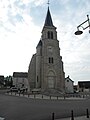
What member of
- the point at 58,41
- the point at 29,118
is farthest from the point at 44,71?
the point at 29,118

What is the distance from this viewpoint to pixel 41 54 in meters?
53.8

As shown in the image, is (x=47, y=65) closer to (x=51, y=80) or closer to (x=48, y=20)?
(x=51, y=80)

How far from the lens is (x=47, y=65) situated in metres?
51.5

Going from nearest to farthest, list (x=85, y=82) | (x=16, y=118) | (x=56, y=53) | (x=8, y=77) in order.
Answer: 1. (x=16, y=118)
2. (x=56, y=53)
3. (x=85, y=82)
4. (x=8, y=77)

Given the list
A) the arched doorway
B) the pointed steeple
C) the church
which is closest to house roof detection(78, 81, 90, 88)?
the church

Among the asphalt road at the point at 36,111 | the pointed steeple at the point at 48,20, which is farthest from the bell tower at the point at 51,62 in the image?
the asphalt road at the point at 36,111

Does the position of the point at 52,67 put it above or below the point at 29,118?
above

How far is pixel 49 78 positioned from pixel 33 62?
8893 mm

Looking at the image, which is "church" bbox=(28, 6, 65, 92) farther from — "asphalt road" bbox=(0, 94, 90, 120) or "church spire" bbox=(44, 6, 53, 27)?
"asphalt road" bbox=(0, 94, 90, 120)

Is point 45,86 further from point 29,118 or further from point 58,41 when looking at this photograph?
point 29,118

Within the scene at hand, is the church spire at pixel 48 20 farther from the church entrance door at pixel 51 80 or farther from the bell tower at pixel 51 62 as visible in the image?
the church entrance door at pixel 51 80

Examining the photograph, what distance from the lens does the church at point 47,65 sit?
50.5 metres

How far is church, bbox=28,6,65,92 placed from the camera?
166 ft

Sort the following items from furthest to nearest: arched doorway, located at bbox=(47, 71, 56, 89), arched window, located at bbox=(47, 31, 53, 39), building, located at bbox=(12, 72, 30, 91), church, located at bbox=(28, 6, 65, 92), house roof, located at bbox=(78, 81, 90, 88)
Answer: house roof, located at bbox=(78, 81, 90, 88) → building, located at bbox=(12, 72, 30, 91) → arched window, located at bbox=(47, 31, 53, 39) → arched doorway, located at bbox=(47, 71, 56, 89) → church, located at bbox=(28, 6, 65, 92)
